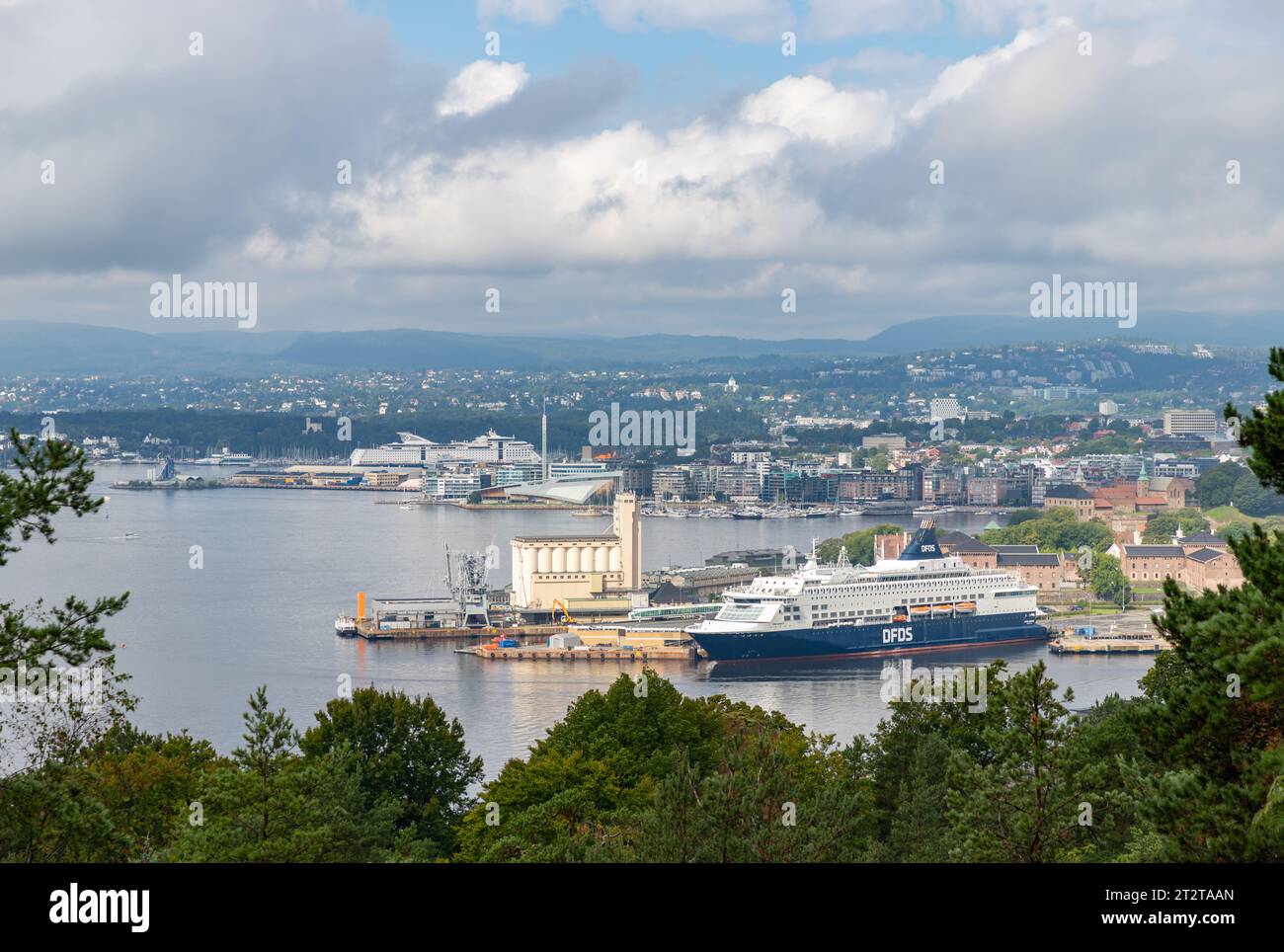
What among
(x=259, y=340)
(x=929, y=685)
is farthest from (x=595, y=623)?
(x=259, y=340)

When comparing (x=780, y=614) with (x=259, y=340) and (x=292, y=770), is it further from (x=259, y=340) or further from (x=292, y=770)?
(x=259, y=340)

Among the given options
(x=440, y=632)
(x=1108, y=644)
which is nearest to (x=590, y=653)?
(x=440, y=632)

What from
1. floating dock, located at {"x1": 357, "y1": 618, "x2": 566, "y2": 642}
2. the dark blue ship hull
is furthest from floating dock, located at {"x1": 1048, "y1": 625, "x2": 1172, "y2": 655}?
floating dock, located at {"x1": 357, "y1": 618, "x2": 566, "y2": 642}

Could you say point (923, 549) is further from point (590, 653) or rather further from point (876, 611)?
point (590, 653)

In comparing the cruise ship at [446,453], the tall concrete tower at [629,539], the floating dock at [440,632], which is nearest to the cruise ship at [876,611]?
the floating dock at [440,632]

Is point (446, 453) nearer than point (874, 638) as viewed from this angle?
No

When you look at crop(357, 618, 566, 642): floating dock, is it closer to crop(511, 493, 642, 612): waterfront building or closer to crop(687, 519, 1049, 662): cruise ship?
crop(511, 493, 642, 612): waterfront building
